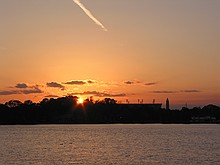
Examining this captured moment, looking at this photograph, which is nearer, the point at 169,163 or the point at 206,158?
the point at 169,163

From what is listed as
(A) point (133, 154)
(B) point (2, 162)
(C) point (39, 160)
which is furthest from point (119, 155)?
(B) point (2, 162)

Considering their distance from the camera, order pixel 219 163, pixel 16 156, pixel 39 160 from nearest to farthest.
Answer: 1. pixel 219 163
2. pixel 39 160
3. pixel 16 156

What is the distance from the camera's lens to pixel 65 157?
6059cm

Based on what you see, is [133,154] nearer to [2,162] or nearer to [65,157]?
[65,157]

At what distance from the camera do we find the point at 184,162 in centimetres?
5531

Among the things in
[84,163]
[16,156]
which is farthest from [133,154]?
[16,156]

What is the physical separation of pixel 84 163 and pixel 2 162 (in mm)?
10340

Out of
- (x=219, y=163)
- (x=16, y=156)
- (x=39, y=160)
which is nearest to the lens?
(x=219, y=163)

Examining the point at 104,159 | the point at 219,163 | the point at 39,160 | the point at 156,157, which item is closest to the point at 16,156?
the point at 39,160

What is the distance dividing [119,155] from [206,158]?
11956 millimetres

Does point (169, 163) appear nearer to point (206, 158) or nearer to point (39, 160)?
point (206, 158)

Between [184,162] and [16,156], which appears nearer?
[184,162]

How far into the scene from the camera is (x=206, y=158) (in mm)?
60188

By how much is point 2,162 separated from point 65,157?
8845mm
